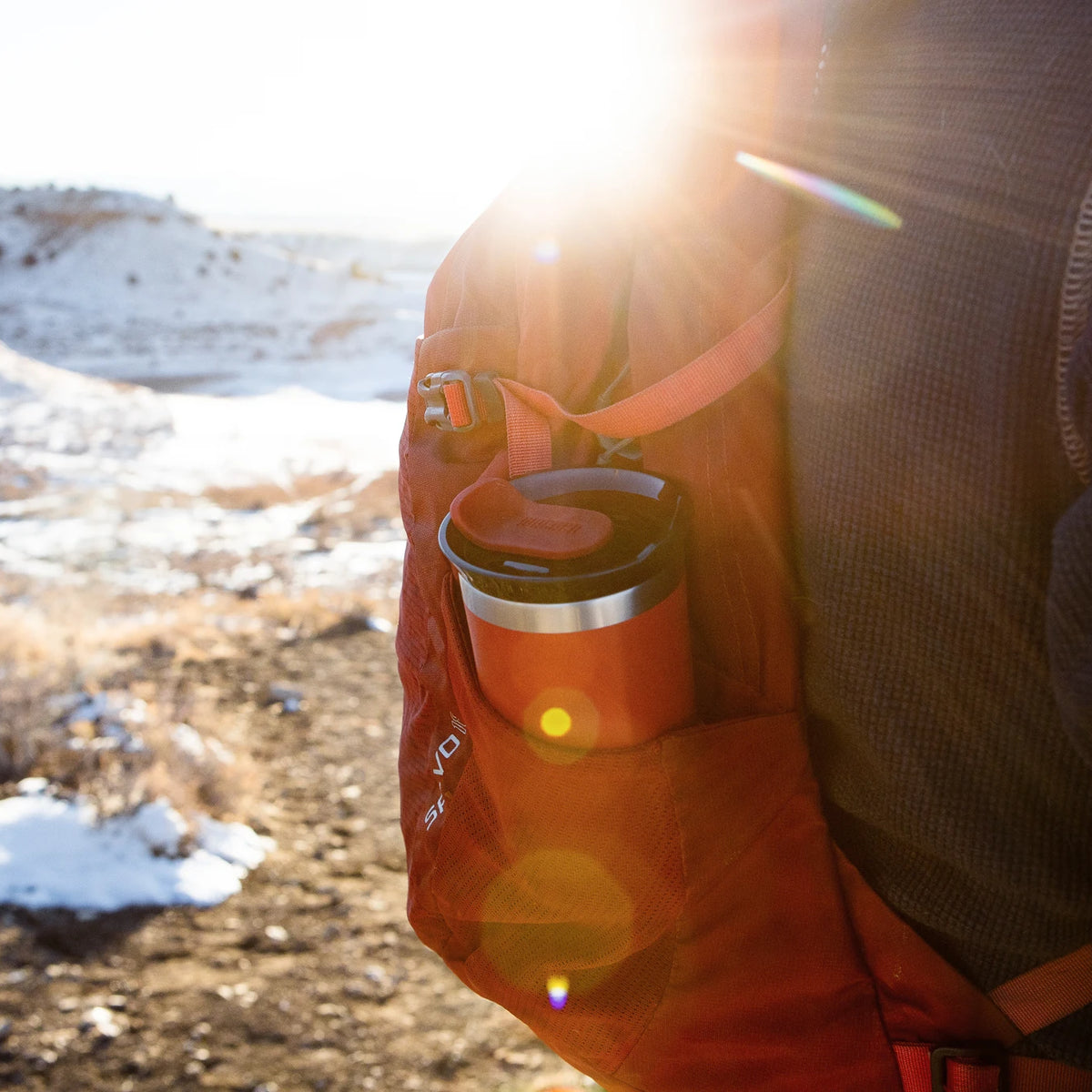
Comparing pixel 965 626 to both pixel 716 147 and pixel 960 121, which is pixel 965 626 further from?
pixel 716 147

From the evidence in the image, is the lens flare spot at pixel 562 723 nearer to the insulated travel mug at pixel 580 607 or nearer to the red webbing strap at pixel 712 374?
the insulated travel mug at pixel 580 607

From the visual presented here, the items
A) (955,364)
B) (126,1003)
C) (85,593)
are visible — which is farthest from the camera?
(85,593)

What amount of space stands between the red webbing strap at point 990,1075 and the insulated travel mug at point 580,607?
465 millimetres

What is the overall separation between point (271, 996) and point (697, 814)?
6.03 ft

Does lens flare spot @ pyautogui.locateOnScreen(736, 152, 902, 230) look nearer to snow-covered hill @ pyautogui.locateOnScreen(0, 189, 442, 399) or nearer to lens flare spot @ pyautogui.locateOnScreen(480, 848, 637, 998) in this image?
lens flare spot @ pyautogui.locateOnScreen(480, 848, 637, 998)

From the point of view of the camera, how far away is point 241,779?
10.1ft

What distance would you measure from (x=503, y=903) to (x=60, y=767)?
2.61 m

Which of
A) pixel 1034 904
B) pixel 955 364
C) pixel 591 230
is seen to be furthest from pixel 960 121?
pixel 1034 904

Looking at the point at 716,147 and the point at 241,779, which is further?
the point at 241,779

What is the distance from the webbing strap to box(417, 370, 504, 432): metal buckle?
8.7 inches

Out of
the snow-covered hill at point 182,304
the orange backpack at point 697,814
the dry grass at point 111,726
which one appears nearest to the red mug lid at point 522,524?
the orange backpack at point 697,814

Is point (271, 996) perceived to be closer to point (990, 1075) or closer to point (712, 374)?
point (990, 1075)

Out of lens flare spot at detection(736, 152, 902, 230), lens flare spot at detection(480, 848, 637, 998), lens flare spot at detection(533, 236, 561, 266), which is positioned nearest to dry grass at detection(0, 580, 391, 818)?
lens flare spot at detection(480, 848, 637, 998)

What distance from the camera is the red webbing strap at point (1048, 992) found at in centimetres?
89
